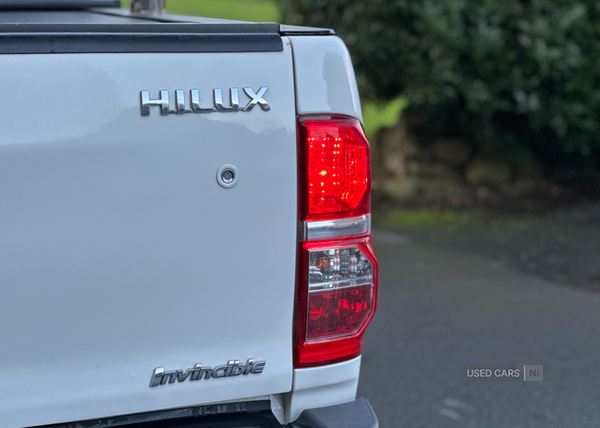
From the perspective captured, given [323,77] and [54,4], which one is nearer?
[323,77]

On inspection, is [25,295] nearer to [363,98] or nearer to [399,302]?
[399,302]

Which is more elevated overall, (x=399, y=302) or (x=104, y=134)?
(x=104, y=134)

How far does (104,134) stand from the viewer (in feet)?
5.74

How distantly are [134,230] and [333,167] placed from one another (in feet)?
1.84

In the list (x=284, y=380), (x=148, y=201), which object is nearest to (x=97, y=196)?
(x=148, y=201)

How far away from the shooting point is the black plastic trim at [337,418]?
2.02m

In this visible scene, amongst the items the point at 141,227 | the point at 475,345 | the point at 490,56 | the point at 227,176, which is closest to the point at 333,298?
the point at 227,176

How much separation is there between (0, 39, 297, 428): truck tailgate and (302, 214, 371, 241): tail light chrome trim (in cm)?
7

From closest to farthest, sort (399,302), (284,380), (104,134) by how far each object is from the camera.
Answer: (104,134), (284,380), (399,302)

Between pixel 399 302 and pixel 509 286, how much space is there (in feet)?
3.12

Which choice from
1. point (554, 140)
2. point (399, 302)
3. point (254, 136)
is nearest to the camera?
point (254, 136)

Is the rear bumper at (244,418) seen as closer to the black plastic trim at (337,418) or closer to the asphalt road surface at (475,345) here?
the black plastic trim at (337,418)

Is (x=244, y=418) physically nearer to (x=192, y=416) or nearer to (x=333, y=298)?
Result: (x=192, y=416)

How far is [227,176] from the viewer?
1854mm
